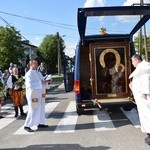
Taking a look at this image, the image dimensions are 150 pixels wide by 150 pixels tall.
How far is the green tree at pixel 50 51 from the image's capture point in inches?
3841

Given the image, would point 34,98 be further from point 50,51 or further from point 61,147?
point 50,51

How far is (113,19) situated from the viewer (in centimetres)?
1127

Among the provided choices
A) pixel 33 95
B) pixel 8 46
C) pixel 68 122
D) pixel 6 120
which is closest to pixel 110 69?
pixel 68 122

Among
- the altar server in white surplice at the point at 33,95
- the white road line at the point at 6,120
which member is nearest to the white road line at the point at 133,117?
the altar server in white surplice at the point at 33,95

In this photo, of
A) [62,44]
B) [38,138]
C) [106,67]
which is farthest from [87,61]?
[62,44]

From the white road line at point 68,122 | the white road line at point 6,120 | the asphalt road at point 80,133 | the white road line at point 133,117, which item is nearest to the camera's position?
the asphalt road at point 80,133

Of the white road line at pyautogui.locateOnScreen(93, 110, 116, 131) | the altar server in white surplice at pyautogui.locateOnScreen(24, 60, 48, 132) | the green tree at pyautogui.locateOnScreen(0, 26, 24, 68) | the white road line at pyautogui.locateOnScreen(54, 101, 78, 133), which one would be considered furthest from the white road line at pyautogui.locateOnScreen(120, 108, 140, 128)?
the green tree at pyautogui.locateOnScreen(0, 26, 24, 68)

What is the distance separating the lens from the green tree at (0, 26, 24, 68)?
5034 centimetres

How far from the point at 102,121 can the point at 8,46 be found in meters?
40.7

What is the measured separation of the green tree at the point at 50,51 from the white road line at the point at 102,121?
83466mm

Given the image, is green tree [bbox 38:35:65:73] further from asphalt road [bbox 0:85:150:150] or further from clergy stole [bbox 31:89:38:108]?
clergy stole [bbox 31:89:38:108]

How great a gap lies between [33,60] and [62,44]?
93490 millimetres

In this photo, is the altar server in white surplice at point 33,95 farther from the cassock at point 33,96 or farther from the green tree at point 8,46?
the green tree at point 8,46

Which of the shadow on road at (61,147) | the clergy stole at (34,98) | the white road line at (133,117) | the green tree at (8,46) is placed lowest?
the shadow on road at (61,147)
